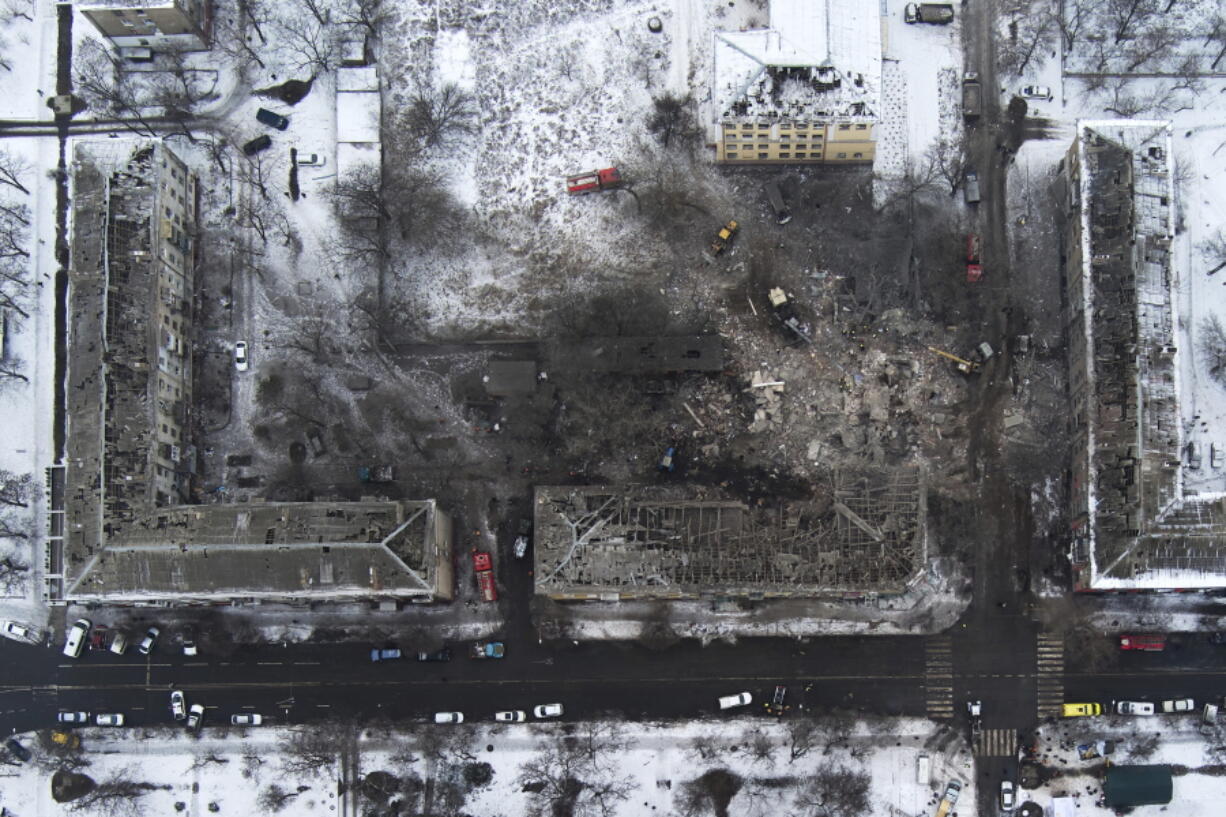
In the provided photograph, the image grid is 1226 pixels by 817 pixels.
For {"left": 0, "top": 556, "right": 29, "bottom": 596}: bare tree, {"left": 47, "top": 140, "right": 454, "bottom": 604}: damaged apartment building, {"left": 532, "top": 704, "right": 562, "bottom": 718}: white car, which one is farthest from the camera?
{"left": 0, "top": 556, "right": 29, "bottom": 596}: bare tree

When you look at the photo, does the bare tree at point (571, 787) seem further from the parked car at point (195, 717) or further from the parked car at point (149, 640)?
the parked car at point (149, 640)

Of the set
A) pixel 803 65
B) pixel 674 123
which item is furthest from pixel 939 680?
pixel 674 123

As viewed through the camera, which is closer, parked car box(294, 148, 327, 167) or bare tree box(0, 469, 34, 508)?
bare tree box(0, 469, 34, 508)

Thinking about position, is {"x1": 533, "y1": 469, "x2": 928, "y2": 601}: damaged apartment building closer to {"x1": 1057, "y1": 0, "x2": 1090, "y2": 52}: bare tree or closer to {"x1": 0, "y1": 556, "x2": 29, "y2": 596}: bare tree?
{"x1": 1057, "y1": 0, "x2": 1090, "y2": 52}: bare tree

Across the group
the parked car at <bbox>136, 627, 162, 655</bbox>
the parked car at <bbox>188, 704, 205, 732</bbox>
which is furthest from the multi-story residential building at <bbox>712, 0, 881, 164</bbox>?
the parked car at <bbox>188, 704, 205, 732</bbox>

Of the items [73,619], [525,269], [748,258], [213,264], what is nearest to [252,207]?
[213,264]

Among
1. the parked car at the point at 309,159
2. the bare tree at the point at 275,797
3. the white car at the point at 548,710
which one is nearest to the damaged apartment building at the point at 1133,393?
the white car at the point at 548,710

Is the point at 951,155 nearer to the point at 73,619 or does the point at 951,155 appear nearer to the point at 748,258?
the point at 748,258
